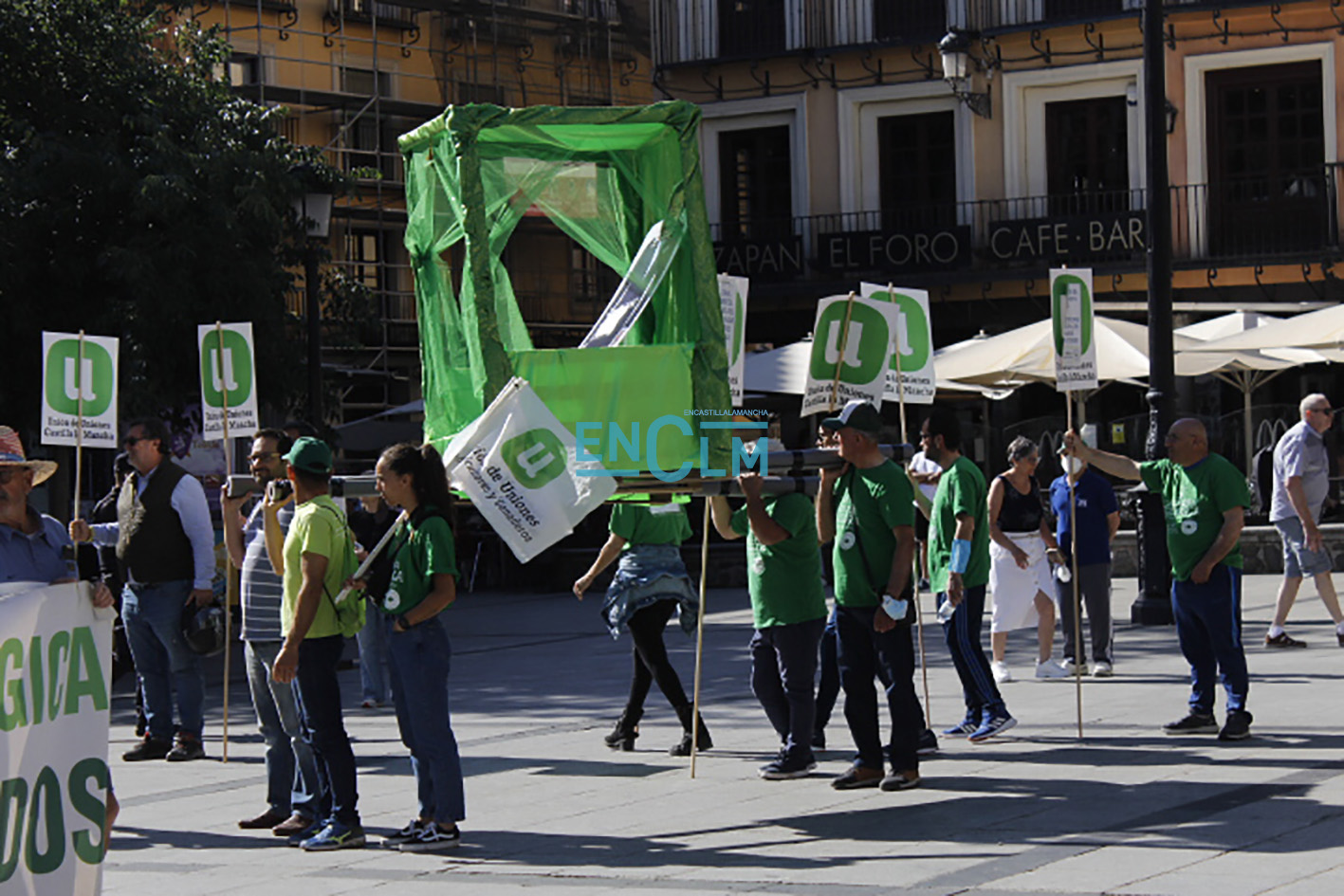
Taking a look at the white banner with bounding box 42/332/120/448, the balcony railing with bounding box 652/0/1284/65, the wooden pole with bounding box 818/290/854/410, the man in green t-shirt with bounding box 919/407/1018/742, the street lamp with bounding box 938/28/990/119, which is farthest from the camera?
the balcony railing with bounding box 652/0/1284/65

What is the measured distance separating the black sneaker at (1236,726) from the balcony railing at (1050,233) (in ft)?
59.3

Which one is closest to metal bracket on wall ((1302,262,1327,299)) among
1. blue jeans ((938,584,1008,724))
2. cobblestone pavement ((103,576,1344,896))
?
cobblestone pavement ((103,576,1344,896))

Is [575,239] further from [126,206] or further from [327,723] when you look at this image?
[126,206]

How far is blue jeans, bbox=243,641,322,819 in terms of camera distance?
9.18 metres

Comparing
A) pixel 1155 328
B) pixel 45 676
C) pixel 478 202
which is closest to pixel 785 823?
pixel 478 202

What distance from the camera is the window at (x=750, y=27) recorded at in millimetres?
31844

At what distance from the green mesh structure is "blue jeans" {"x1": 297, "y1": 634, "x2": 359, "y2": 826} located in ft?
4.53

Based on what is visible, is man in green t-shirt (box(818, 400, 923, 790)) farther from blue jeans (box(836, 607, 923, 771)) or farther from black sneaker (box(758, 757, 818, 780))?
black sneaker (box(758, 757, 818, 780))

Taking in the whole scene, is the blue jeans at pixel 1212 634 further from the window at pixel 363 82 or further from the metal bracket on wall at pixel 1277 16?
the window at pixel 363 82

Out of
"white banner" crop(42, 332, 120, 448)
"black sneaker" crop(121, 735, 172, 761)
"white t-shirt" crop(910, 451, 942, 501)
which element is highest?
"white banner" crop(42, 332, 120, 448)

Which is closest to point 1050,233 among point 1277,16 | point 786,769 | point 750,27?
point 1277,16

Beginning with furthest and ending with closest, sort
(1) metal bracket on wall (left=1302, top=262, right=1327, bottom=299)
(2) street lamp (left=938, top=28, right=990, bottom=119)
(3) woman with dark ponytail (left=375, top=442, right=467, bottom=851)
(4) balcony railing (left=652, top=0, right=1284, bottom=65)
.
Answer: (4) balcony railing (left=652, top=0, right=1284, bottom=65) < (1) metal bracket on wall (left=1302, top=262, right=1327, bottom=299) < (2) street lamp (left=938, top=28, right=990, bottom=119) < (3) woman with dark ponytail (left=375, top=442, right=467, bottom=851)

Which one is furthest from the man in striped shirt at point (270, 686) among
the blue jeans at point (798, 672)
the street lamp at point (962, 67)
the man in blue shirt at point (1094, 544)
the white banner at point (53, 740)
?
the street lamp at point (962, 67)

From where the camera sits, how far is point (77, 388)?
12547mm
